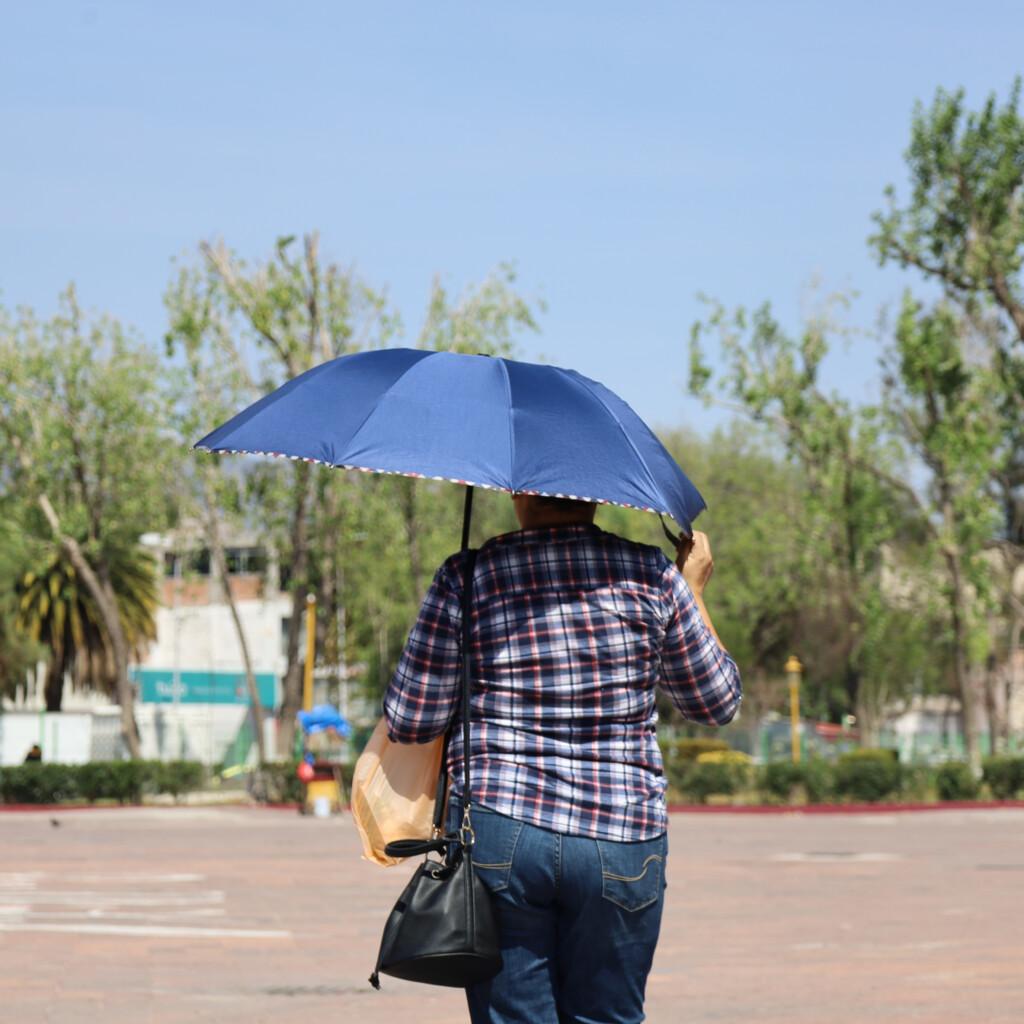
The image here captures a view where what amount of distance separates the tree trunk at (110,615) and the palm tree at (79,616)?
7.25 metres

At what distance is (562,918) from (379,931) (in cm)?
896

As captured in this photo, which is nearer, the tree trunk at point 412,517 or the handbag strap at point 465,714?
the handbag strap at point 465,714

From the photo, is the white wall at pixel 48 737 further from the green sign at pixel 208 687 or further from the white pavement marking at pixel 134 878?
the white pavement marking at pixel 134 878

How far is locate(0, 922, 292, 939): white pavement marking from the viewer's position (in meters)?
11.7

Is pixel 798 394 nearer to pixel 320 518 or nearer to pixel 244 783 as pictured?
pixel 320 518

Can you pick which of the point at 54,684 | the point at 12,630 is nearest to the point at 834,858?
the point at 12,630

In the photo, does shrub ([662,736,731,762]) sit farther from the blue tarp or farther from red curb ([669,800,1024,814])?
the blue tarp

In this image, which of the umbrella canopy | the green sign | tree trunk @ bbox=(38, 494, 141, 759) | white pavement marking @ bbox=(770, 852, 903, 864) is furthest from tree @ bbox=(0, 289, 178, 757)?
the umbrella canopy

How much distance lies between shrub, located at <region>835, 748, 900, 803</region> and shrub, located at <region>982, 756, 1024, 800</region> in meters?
2.02

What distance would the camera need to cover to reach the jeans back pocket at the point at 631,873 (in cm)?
354

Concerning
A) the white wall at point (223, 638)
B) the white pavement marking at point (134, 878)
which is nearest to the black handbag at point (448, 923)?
the white pavement marking at point (134, 878)

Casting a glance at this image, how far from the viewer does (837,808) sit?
3644cm

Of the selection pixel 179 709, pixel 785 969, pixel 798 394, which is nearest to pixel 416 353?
pixel 785 969

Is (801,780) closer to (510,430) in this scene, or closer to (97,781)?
(97,781)
